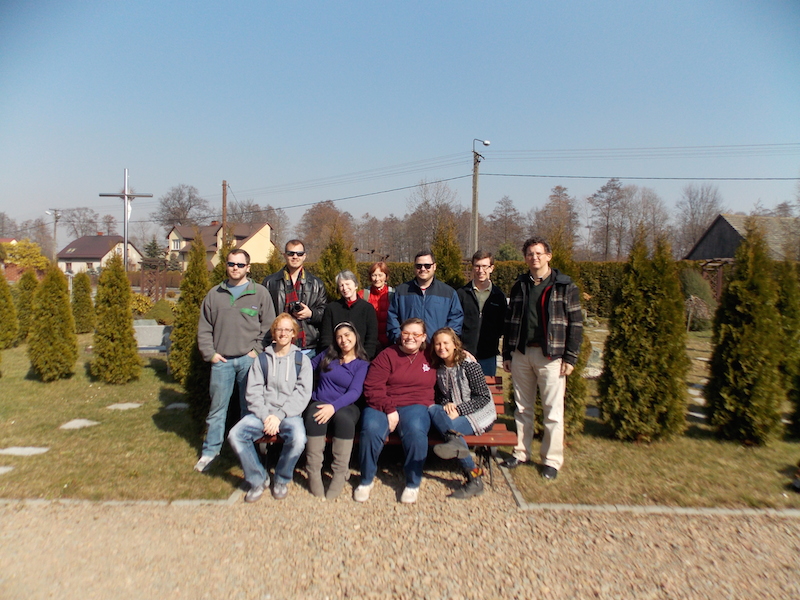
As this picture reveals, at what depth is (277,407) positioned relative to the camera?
3.90 meters

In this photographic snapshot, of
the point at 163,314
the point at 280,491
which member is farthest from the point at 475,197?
the point at 280,491

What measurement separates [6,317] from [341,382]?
10115 mm

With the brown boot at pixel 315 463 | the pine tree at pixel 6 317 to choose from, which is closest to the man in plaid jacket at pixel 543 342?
the brown boot at pixel 315 463

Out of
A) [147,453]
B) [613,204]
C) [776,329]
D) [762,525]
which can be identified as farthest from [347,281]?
[613,204]

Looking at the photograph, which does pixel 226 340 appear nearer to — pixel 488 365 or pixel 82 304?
pixel 488 365

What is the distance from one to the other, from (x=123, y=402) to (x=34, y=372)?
9.03 ft

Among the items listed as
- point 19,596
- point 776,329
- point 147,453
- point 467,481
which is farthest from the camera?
point 776,329

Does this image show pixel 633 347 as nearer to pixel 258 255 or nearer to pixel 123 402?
pixel 123 402

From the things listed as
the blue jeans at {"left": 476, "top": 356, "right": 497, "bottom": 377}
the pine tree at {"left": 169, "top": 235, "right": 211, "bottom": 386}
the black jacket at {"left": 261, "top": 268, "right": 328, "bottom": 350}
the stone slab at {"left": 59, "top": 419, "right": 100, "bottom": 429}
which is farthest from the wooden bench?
the pine tree at {"left": 169, "top": 235, "right": 211, "bottom": 386}

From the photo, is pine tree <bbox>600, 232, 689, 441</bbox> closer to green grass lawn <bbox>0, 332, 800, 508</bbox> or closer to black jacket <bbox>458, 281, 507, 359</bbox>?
green grass lawn <bbox>0, 332, 800, 508</bbox>

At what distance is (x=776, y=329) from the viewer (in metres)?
4.84

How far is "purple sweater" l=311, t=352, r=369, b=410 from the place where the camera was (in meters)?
3.99

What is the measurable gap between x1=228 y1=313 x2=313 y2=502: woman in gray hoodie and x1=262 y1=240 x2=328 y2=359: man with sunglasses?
1.07ft

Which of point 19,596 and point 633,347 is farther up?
point 633,347
